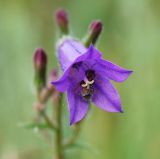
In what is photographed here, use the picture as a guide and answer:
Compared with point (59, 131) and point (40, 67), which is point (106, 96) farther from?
point (40, 67)

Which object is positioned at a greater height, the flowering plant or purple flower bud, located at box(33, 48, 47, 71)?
purple flower bud, located at box(33, 48, 47, 71)

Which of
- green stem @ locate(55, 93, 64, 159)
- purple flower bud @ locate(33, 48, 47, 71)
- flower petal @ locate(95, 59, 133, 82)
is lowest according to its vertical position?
green stem @ locate(55, 93, 64, 159)

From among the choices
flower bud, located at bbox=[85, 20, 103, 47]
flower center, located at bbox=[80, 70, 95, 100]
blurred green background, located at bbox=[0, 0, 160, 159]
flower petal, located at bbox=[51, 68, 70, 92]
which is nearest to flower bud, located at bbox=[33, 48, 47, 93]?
blurred green background, located at bbox=[0, 0, 160, 159]

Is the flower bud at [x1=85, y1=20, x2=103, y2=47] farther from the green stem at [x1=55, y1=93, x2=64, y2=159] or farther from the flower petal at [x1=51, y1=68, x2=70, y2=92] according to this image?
the flower petal at [x1=51, y1=68, x2=70, y2=92]

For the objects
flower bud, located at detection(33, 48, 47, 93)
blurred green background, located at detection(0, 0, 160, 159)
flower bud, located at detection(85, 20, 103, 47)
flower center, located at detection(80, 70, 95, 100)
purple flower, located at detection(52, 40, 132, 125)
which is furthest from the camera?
blurred green background, located at detection(0, 0, 160, 159)

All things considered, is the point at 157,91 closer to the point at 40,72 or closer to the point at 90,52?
the point at 40,72

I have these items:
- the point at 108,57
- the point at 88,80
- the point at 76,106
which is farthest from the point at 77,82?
the point at 108,57

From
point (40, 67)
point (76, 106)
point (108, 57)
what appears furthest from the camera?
point (108, 57)

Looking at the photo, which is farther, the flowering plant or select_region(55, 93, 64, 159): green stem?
select_region(55, 93, 64, 159): green stem
